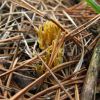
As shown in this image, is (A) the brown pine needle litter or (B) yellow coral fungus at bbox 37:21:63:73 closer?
(A) the brown pine needle litter

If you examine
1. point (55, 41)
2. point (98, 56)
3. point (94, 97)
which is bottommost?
point (94, 97)

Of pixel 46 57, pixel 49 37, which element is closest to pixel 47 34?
pixel 49 37

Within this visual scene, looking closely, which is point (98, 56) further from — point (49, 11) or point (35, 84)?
point (49, 11)

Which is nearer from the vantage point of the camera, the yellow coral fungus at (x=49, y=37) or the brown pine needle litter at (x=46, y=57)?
the brown pine needle litter at (x=46, y=57)

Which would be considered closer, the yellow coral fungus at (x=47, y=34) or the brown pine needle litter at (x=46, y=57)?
the brown pine needle litter at (x=46, y=57)

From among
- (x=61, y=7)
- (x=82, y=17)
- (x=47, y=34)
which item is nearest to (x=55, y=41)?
(x=47, y=34)

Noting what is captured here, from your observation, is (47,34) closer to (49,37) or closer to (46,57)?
(49,37)

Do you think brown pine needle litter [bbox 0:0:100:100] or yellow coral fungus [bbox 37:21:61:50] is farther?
yellow coral fungus [bbox 37:21:61:50]

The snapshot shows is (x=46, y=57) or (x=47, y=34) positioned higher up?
(x=47, y=34)
